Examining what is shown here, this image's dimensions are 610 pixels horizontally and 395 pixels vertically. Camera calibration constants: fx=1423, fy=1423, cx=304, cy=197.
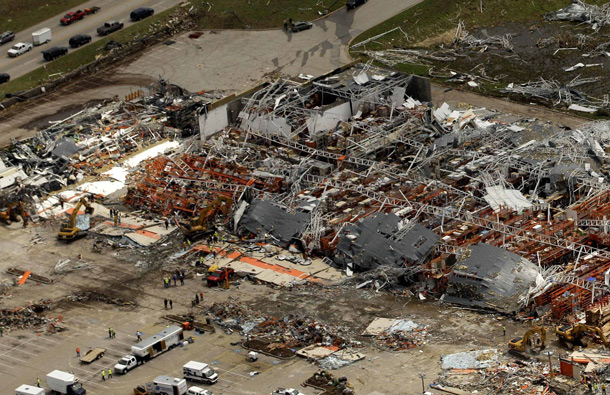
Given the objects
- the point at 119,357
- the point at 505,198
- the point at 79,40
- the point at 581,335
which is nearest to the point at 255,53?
the point at 79,40

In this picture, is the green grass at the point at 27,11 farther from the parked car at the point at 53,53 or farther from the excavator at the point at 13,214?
the excavator at the point at 13,214

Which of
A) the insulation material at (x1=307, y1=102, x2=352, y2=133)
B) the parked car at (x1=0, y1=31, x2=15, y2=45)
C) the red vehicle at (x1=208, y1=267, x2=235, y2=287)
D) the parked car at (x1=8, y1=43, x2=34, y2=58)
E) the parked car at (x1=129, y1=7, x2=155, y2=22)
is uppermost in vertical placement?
the parked car at (x1=0, y1=31, x2=15, y2=45)

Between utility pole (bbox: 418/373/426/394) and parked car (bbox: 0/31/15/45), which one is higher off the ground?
parked car (bbox: 0/31/15/45)

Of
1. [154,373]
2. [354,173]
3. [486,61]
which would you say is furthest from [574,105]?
[154,373]

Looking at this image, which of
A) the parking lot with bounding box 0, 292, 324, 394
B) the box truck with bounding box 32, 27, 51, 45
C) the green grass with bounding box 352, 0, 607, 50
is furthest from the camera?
the green grass with bounding box 352, 0, 607, 50

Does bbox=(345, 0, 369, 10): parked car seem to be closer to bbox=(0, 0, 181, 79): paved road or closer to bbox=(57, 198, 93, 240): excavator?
bbox=(0, 0, 181, 79): paved road

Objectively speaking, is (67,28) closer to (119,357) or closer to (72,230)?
(72,230)

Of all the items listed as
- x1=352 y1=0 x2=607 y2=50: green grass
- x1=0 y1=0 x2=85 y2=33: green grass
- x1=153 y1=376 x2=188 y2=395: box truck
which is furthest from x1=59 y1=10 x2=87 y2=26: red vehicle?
Answer: x1=153 y1=376 x2=188 y2=395: box truck
